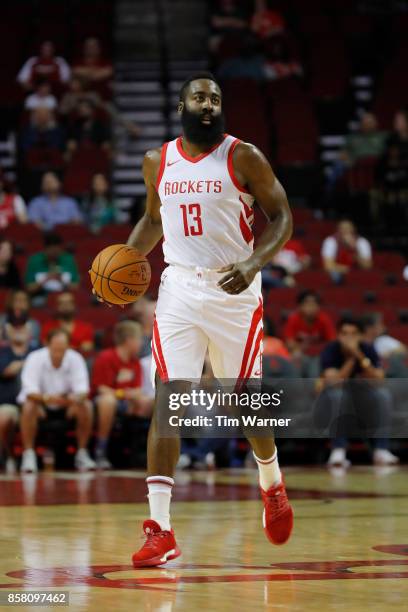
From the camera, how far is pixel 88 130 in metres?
15.4

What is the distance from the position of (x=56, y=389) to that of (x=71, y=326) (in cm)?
86

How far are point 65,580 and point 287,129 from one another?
11.6 metres

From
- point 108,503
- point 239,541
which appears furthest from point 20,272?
point 239,541

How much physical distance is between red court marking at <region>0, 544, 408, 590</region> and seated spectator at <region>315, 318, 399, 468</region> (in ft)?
20.0

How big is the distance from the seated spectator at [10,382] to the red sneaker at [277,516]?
18.6 feet

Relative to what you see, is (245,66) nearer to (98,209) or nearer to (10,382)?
(98,209)

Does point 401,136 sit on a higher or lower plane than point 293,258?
higher

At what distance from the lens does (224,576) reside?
182 inches

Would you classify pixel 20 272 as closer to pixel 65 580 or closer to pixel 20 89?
pixel 20 89

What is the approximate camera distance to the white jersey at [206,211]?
5.25 meters

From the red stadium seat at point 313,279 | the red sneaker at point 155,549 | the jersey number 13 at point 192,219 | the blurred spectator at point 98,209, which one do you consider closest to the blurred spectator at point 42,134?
the blurred spectator at point 98,209

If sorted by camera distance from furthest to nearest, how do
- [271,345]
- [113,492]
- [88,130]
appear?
[88,130]
[271,345]
[113,492]

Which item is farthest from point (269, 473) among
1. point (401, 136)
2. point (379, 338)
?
point (401, 136)

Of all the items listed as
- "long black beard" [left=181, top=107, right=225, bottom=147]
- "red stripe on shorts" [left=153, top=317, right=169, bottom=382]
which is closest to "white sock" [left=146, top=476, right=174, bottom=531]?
"red stripe on shorts" [left=153, top=317, right=169, bottom=382]
